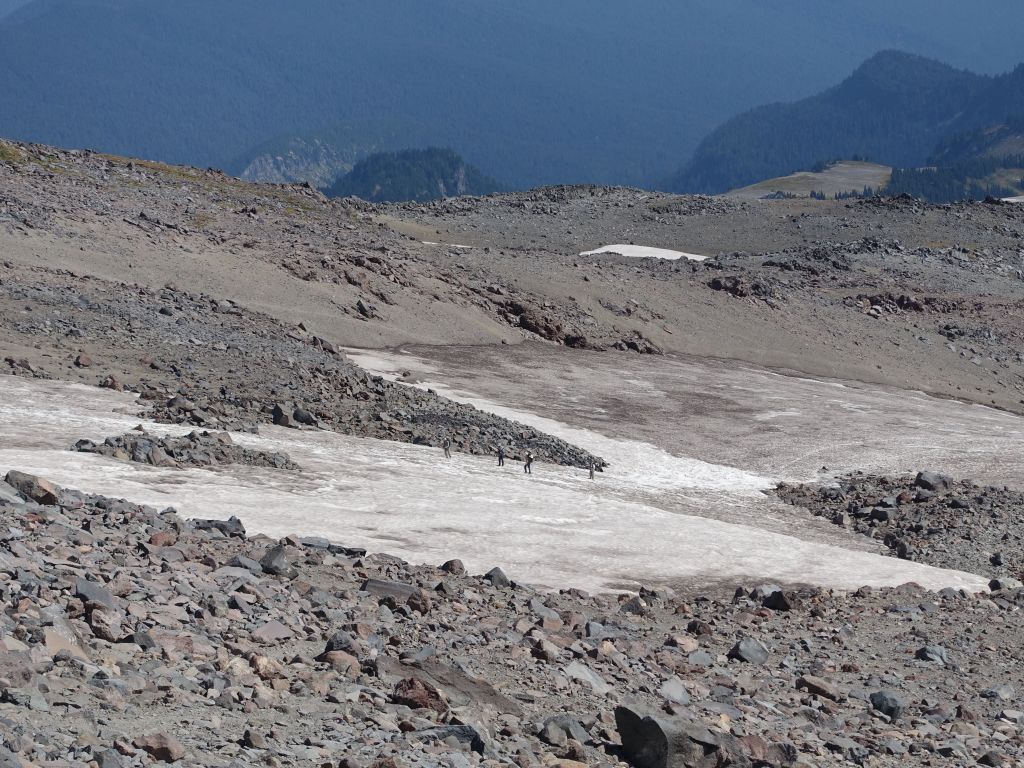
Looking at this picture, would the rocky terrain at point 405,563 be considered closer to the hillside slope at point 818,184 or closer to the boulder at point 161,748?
the boulder at point 161,748

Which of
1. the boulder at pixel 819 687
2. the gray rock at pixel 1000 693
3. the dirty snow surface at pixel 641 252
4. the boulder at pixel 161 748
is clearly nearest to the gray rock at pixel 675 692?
the boulder at pixel 819 687

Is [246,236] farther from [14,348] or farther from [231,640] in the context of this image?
[231,640]

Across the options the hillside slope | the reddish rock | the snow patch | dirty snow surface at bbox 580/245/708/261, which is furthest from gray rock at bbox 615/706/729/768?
the hillside slope

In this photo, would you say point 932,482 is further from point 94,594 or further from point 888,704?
point 94,594

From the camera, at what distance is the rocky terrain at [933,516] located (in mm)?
25797

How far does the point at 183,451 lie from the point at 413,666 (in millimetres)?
12179

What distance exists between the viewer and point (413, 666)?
40.3ft

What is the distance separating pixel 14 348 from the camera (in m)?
30.5

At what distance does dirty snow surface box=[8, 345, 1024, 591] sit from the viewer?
20.8m

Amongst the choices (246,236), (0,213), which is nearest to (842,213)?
(246,236)

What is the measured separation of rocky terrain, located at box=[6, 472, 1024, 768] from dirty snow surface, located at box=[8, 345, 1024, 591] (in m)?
2.25

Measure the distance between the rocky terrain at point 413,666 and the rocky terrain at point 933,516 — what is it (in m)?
6.17

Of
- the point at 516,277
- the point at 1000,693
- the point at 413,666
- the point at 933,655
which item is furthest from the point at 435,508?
the point at 516,277

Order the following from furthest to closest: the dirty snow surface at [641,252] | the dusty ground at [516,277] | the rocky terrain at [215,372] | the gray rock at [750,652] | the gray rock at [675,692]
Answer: the dirty snow surface at [641,252] < the dusty ground at [516,277] < the rocky terrain at [215,372] < the gray rock at [750,652] < the gray rock at [675,692]
